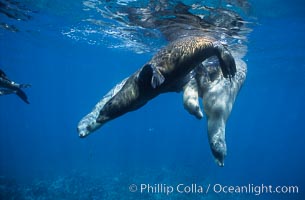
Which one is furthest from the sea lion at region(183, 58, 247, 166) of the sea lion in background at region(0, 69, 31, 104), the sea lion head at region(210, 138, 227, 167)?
the sea lion in background at region(0, 69, 31, 104)

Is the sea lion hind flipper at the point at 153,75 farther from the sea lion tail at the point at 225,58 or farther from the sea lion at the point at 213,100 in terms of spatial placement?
the sea lion at the point at 213,100

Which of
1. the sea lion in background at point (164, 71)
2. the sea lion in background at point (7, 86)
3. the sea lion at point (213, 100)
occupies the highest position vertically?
the sea lion in background at point (164, 71)

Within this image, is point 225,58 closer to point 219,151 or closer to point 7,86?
point 219,151

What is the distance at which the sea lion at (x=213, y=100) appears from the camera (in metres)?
5.58

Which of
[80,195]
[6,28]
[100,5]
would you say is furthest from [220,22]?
[6,28]

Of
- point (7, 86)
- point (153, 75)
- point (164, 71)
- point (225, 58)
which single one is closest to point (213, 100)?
point (225, 58)

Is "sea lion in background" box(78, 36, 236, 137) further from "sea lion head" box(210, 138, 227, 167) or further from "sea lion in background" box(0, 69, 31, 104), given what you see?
"sea lion in background" box(0, 69, 31, 104)

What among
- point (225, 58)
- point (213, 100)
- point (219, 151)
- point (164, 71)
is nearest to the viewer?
point (164, 71)

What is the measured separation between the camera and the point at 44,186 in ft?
70.8

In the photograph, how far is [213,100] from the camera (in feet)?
21.2

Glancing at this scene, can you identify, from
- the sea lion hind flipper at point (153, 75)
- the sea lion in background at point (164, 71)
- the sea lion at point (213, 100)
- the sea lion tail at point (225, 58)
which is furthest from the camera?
the sea lion at point (213, 100)

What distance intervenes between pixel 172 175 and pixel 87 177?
8009 mm

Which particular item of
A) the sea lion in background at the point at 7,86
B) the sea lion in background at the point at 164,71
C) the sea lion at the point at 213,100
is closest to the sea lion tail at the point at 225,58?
the sea lion in background at the point at 164,71

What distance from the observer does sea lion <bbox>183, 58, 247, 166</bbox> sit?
5579mm
